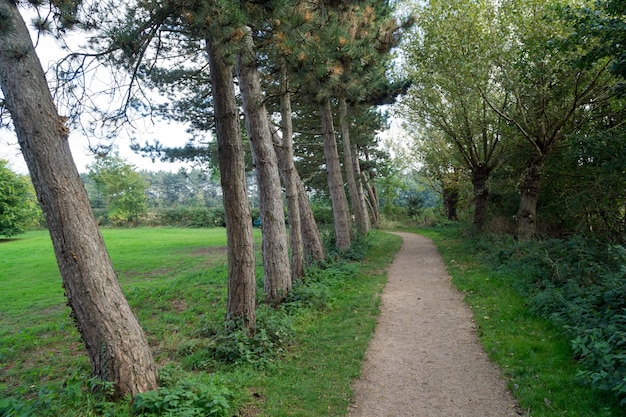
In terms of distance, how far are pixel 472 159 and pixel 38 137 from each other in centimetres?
1511

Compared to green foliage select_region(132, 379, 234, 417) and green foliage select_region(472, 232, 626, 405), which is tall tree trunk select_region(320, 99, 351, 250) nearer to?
green foliage select_region(472, 232, 626, 405)

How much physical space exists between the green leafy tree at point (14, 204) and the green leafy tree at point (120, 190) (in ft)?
40.8

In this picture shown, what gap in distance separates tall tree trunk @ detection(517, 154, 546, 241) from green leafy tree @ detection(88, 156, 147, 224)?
1903 inches

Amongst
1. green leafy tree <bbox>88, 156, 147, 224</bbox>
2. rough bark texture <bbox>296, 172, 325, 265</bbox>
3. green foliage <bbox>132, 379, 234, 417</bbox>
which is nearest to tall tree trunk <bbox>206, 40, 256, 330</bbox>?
green foliage <bbox>132, 379, 234, 417</bbox>

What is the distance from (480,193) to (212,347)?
537 inches

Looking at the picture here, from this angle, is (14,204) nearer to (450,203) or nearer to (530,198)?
(450,203)

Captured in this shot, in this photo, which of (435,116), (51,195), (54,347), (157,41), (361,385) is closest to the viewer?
(51,195)

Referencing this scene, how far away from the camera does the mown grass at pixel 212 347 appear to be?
396 cm

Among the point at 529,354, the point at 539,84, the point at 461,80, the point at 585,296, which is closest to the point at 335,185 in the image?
the point at 461,80

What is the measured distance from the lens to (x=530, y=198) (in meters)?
12.1

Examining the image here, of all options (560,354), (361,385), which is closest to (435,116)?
(560,354)

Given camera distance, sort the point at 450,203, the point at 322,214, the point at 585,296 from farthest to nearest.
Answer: the point at 322,214 → the point at 450,203 → the point at 585,296

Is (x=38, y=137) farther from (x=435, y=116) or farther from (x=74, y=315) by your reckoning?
(x=435, y=116)

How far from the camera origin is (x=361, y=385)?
447cm
